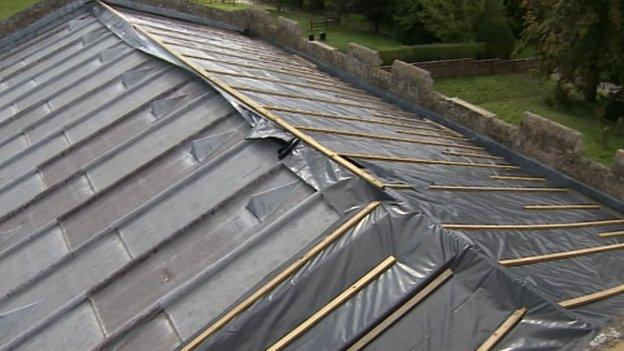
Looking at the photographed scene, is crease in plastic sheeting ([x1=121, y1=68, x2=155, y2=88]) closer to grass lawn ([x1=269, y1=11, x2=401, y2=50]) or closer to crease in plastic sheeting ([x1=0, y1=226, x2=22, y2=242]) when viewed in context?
crease in plastic sheeting ([x1=0, y1=226, x2=22, y2=242])

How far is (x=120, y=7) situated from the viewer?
60.6 feet

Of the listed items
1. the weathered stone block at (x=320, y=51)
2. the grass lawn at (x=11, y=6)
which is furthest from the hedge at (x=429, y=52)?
the grass lawn at (x=11, y=6)

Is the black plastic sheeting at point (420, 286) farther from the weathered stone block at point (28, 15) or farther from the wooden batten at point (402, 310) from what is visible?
the weathered stone block at point (28, 15)

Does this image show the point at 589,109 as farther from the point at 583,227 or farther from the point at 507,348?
the point at 507,348

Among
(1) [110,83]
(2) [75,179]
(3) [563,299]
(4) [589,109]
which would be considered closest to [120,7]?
(1) [110,83]

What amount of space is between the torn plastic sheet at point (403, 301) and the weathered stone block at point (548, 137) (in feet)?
21.9

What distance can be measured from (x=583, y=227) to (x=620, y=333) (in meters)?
4.52

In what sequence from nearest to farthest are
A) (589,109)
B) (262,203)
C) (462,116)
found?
1. (262,203)
2. (462,116)
3. (589,109)

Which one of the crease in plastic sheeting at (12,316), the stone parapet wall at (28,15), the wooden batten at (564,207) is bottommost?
the wooden batten at (564,207)

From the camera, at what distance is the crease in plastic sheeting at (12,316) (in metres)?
6.09

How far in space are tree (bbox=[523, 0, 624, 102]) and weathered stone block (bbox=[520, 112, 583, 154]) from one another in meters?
18.4

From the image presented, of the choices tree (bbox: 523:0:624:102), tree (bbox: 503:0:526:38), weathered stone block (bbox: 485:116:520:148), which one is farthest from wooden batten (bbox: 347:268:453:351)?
tree (bbox: 503:0:526:38)

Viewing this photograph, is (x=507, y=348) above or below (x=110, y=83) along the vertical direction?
below

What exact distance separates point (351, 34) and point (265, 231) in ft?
131
